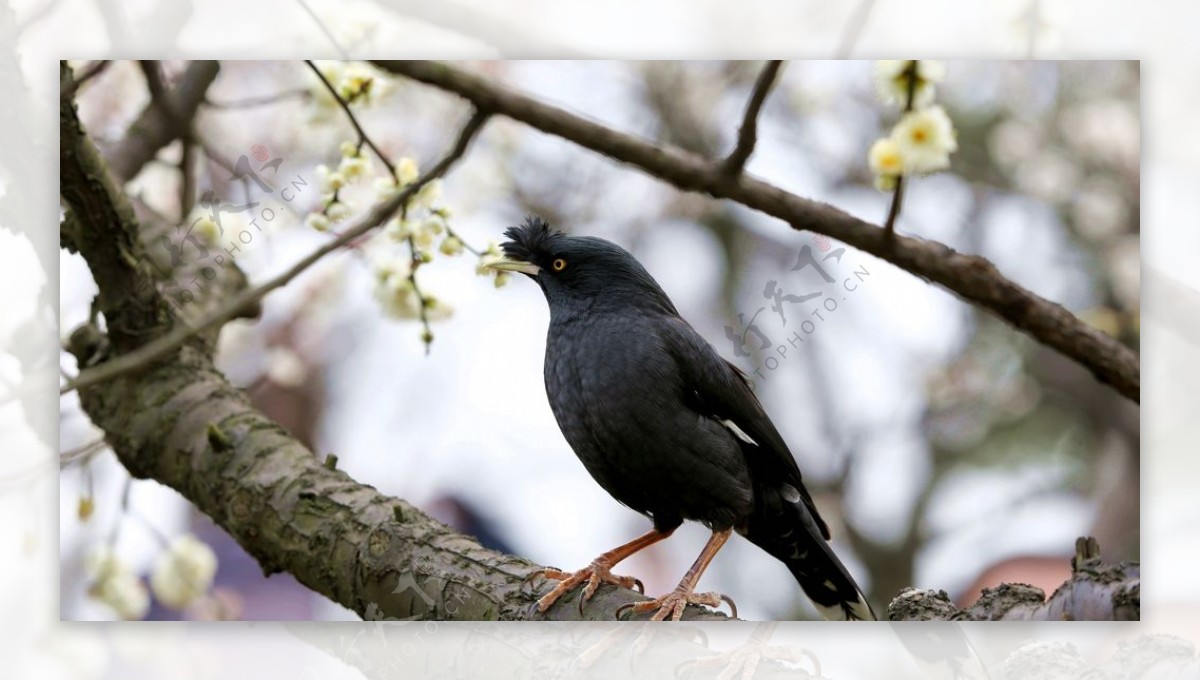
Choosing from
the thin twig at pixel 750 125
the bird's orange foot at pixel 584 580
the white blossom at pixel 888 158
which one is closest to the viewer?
the thin twig at pixel 750 125

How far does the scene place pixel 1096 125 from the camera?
3486 mm

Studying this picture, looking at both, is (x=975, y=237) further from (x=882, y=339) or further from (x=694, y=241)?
(x=694, y=241)

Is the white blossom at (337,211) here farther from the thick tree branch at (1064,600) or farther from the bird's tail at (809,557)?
the thick tree branch at (1064,600)

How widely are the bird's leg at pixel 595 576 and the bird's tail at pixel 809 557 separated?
0.27 metres

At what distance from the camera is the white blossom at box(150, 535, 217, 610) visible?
3.40 metres

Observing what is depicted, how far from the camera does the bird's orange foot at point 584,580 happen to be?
120 inches

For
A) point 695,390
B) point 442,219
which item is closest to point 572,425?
point 695,390

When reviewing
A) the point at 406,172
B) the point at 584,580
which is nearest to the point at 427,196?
the point at 406,172

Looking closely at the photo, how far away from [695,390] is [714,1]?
119 centimetres

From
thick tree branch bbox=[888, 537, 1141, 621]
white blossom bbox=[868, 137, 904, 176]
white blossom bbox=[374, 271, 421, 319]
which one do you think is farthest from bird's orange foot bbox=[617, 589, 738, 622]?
white blossom bbox=[868, 137, 904, 176]

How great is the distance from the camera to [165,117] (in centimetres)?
354

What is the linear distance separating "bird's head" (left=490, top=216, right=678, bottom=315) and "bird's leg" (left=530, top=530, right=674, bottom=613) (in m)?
0.63

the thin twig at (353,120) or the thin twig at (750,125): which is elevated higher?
Answer: the thin twig at (353,120)

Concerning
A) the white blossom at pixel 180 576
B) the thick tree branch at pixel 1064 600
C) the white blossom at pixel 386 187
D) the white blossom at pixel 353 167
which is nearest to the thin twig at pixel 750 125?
the white blossom at pixel 386 187
